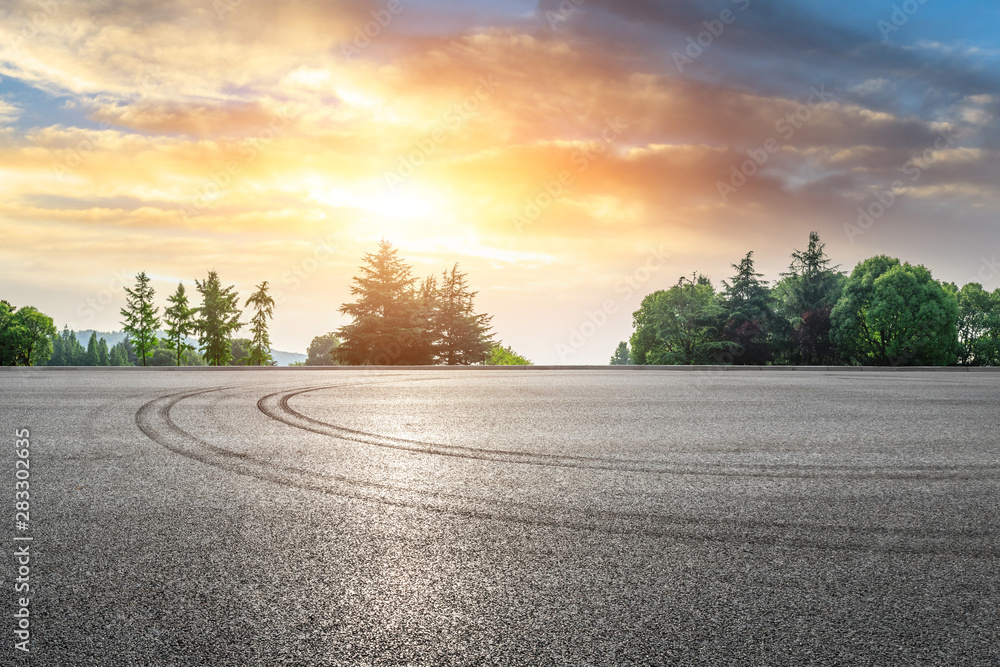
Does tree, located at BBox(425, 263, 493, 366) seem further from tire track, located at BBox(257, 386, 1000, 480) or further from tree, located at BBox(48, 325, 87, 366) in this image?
tree, located at BBox(48, 325, 87, 366)

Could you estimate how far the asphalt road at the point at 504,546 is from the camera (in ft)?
10.5

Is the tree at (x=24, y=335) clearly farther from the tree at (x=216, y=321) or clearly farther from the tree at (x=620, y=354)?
the tree at (x=620, y=354)

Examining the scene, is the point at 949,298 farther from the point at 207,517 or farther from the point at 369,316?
the point at 207,517

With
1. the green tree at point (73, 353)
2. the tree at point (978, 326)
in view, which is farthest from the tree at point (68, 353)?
the tree at point (978, 326)

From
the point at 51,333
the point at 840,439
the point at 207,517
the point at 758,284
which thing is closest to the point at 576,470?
the point at 207,517

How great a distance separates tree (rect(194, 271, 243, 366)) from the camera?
188 ft

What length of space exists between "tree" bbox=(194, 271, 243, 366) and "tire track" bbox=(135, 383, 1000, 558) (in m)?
55.1

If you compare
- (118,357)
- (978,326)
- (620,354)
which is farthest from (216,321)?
(620,354)

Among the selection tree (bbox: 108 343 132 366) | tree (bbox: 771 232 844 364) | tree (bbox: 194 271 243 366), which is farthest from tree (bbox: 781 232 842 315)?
tree (bbox: 108 343 132 366)

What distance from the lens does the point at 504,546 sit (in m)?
4.53

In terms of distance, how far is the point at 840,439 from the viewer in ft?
30.9

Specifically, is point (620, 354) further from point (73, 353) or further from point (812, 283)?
point (73, 353)

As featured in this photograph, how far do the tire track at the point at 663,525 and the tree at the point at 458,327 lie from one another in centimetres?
4399

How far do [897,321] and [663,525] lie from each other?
55661 millimetres
